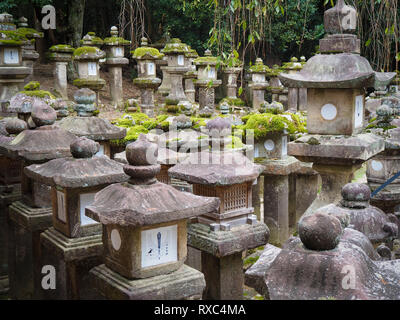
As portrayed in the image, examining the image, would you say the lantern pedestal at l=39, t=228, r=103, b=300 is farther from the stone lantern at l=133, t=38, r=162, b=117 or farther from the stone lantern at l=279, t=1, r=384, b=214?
the stone lantern at l=133, t=38, r=162, b=117

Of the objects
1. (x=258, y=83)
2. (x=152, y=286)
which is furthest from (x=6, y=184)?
(x=258, y=83)

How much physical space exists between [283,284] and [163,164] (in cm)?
316

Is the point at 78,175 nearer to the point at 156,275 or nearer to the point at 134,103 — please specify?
the point at 156,275

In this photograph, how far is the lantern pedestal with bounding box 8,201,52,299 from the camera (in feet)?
15.0

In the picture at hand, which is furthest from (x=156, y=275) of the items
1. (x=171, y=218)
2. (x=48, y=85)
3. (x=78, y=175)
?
(x=48, y=85)

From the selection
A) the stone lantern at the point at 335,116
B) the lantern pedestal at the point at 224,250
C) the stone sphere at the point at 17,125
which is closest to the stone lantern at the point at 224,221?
the lantern pedestal at the point at 224,250

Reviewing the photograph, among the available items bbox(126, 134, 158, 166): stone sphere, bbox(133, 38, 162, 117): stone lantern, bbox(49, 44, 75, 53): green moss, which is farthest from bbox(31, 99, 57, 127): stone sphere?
bbox(49, 44, 75, 53): green moss

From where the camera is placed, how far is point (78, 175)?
12.7ft

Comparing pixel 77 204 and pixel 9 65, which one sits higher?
pixel 9 65

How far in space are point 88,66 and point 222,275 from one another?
341 inches

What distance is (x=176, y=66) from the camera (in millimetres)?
12656

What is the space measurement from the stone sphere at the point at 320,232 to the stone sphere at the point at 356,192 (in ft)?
6.82

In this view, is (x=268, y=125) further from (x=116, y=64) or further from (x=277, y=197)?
(x=116, y=64)

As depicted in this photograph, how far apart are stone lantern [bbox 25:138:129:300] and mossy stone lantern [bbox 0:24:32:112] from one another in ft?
16.0
